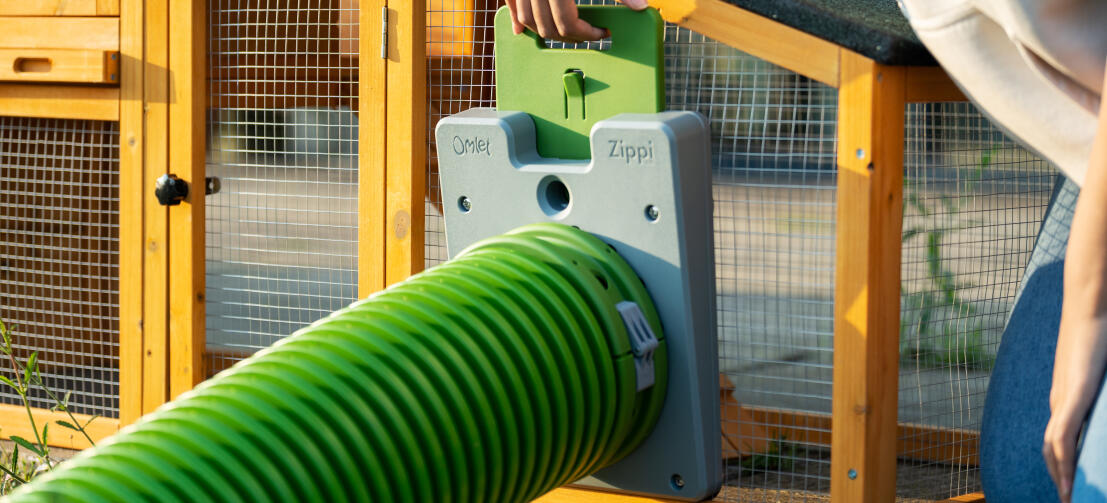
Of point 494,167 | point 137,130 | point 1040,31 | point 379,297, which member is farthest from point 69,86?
point 1040,31

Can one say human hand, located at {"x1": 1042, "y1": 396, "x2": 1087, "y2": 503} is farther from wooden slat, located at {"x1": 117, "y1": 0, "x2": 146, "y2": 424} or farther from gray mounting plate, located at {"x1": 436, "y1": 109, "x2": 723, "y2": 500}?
wooden slat, located at {"x1": 117, "y1": 0, "x2": 146, "y2": 424}

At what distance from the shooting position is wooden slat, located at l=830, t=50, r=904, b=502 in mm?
1382

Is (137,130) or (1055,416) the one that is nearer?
(1055,416)

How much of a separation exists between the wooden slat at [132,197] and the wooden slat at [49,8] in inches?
4.8

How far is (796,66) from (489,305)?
1.71ft

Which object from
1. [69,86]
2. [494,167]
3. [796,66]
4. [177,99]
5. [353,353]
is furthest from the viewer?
[69,86]

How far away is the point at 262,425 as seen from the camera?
98 centimetres

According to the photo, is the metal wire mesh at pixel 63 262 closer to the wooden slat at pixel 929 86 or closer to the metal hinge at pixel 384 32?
the metal hinge at pixel 384 32

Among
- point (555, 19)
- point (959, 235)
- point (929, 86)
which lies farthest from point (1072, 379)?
point (959, 235)

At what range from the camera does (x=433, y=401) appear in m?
1.11

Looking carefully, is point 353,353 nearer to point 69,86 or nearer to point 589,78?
point 589,78

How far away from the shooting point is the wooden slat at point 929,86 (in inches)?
55.4

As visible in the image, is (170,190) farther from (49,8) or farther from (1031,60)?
(1031,60)

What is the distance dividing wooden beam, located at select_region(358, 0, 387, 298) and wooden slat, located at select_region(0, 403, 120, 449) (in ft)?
2.23
